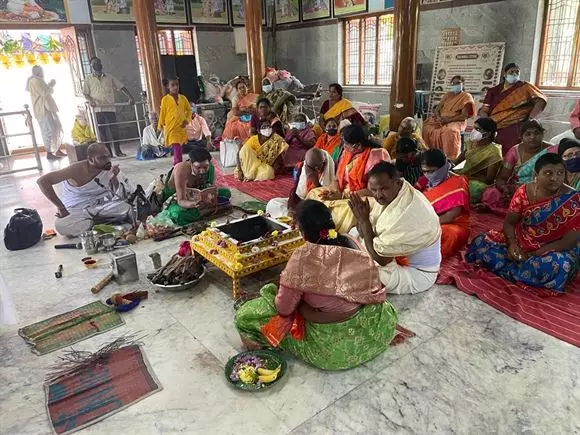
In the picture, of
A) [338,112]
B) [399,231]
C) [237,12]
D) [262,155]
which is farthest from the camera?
[237,12]

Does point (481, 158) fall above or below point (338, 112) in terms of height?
below

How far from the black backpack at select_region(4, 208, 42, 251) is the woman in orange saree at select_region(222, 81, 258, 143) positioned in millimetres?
4195

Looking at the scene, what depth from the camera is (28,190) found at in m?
7.07

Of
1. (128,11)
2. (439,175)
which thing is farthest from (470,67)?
(128,11)

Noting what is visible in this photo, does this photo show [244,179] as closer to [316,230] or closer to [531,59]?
[316,230]

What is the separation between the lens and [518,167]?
4.88 metres

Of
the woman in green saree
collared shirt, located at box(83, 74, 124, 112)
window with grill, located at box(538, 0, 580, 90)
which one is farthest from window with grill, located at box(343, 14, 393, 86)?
the woman in green saree

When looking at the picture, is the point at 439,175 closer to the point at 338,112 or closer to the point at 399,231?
the point at 399,231

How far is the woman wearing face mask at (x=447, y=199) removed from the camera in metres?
3.83

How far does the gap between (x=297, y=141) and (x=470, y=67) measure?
4158 millimetres

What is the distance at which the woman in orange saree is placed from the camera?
27.5ft

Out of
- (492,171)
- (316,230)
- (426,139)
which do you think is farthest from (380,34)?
(316,230)

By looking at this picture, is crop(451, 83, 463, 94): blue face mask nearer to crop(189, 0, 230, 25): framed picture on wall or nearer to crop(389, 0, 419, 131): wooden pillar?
crop(389, 0, 419, 131): wooden pillar

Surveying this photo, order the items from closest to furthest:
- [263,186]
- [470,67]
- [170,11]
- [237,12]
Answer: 1. [263,186]
2. [470,67]
3. [170,11]
4. [237,12]
